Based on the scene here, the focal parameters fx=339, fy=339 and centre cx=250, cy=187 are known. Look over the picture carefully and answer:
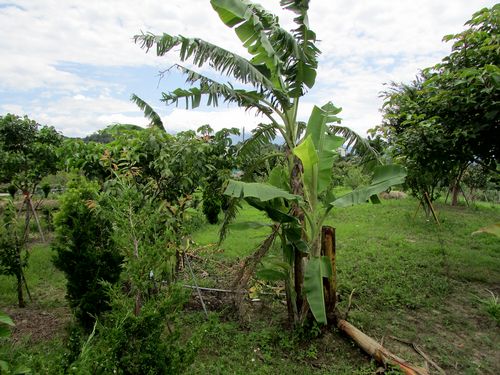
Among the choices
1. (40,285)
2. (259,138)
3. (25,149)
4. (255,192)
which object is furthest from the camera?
(25,149)

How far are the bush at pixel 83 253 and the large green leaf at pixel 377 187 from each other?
2.71m

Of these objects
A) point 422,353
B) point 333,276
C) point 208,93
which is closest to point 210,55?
point 208,93

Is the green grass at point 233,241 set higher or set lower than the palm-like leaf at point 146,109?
lower

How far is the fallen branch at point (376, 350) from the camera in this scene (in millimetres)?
3182

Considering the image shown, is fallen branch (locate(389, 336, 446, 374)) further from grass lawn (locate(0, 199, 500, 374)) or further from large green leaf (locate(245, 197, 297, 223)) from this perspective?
large green leaf (locate(245, 197, 297, 223))

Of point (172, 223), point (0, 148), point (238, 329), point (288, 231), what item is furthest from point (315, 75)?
point (0, 148)

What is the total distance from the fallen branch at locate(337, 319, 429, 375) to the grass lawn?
113 mm

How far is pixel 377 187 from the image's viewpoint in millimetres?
3742

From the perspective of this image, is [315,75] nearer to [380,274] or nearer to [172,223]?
[172,223]

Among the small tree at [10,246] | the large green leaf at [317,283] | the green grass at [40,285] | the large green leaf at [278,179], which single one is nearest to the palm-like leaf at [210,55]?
the large green leaf at [278,179]

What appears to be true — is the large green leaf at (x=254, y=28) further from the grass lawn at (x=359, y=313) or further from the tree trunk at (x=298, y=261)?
the grass lawn at (x=359, y=313)

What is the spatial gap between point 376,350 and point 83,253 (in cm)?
338

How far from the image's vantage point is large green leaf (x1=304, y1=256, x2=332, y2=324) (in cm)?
357

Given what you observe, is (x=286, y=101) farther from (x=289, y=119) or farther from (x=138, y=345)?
(x=138, y=345)
